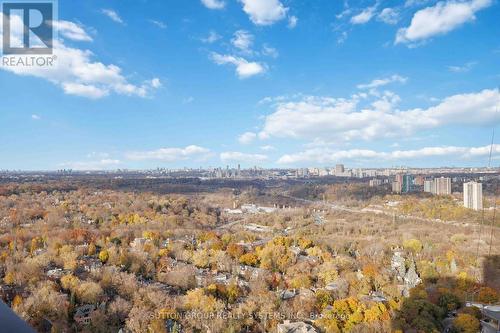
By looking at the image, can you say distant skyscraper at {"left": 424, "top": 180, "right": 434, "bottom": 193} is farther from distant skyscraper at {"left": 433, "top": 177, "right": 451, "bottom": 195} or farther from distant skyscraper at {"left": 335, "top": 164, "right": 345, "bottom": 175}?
distant skyscraper at {"left": 335, "top": 164, "right": 345, "bottom": 175}

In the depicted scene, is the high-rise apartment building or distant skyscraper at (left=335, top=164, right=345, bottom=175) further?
distant skyscraper at (left=335, top=164, right=345, bottom=175)

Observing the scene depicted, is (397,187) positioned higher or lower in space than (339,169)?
lower

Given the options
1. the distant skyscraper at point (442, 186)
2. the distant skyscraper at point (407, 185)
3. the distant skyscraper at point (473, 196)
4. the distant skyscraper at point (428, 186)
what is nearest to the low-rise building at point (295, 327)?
the distant skyscraper at point (473, 196)

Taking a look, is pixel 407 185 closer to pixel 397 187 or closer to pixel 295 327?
pixel 397 187

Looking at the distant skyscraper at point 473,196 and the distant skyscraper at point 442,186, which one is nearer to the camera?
the distant skyscraper at point 473,196

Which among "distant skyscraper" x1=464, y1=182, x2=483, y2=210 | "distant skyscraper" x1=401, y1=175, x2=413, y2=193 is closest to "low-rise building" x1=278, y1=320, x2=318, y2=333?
"distant skyscraper" x1=464, y1=182, x2=483, y2=210

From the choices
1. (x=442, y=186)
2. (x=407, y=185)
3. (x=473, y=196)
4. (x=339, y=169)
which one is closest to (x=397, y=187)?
(x=407, y=185)

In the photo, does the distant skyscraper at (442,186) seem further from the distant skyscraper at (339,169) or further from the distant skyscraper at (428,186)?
the distant skyscraper at (339,169)

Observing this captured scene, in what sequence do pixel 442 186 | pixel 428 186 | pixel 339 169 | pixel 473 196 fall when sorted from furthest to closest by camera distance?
pixel 339 169, pixel 428 186, pixel 442 186, pixel 473 196

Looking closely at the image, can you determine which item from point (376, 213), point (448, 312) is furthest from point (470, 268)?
point (376, 213)
